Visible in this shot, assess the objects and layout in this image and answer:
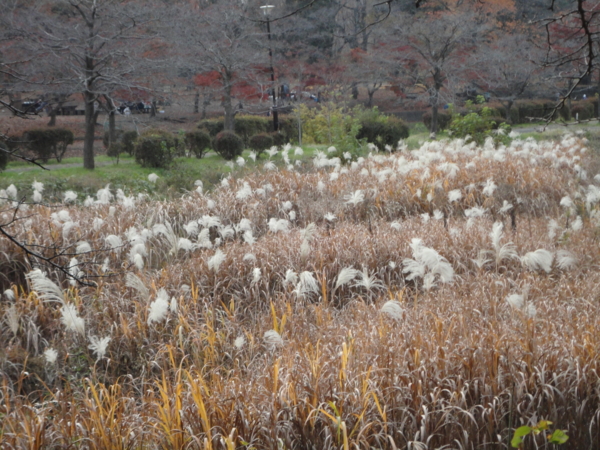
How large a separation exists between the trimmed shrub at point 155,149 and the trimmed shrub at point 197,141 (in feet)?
5.87

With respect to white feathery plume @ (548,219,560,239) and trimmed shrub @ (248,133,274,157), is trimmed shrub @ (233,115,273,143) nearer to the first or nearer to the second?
trimmed shrub @ (248,133,274,157)

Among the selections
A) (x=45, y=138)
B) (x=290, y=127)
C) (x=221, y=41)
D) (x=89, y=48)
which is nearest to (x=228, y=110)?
(x=221, y=41)

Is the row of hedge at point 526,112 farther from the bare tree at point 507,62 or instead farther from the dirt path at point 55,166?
the dirt path at point 55,166

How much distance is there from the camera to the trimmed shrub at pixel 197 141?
18.0 m

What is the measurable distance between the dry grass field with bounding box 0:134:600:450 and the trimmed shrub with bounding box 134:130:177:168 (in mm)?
6650

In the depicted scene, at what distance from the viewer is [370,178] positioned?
1062 centimetres

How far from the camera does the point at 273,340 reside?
4387 mm

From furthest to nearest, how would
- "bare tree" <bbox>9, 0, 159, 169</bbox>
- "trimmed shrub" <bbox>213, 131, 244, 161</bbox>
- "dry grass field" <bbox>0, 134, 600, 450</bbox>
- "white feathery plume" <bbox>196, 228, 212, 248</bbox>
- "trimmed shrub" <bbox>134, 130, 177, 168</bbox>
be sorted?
"trimmed shrub" <bbox>213, 131, 244, 161</bbox> < "trimmed shrub" <bbox>134, 130, 177, 168</bbox> < "bare tree" <bbox>9, 0, 159, 169</bbox> < "white feathery plume" <bbox>196, 228, 212, 248</bbox> < "dry grass field" <bbox>0, 134, 600, 450</bbox>

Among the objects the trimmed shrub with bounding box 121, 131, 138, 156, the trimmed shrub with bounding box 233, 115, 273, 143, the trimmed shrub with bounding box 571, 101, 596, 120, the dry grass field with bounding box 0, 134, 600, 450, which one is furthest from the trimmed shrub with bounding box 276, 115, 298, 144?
the dry grass field with bounding box 0, 134, 600, 450

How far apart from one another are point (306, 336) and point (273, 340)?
336mm

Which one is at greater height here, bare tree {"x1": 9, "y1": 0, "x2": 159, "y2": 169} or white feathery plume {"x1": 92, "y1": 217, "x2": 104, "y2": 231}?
bare tree {"x1": 9, "y1": 0, "x2": 159, "y2": 169}

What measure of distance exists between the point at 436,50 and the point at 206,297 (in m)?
21.1

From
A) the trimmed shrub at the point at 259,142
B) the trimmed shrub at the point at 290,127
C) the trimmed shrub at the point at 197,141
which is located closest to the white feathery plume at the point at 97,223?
the trimmed shrub at the point at 197,141

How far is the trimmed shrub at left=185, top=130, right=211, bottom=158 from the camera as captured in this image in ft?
59.1
